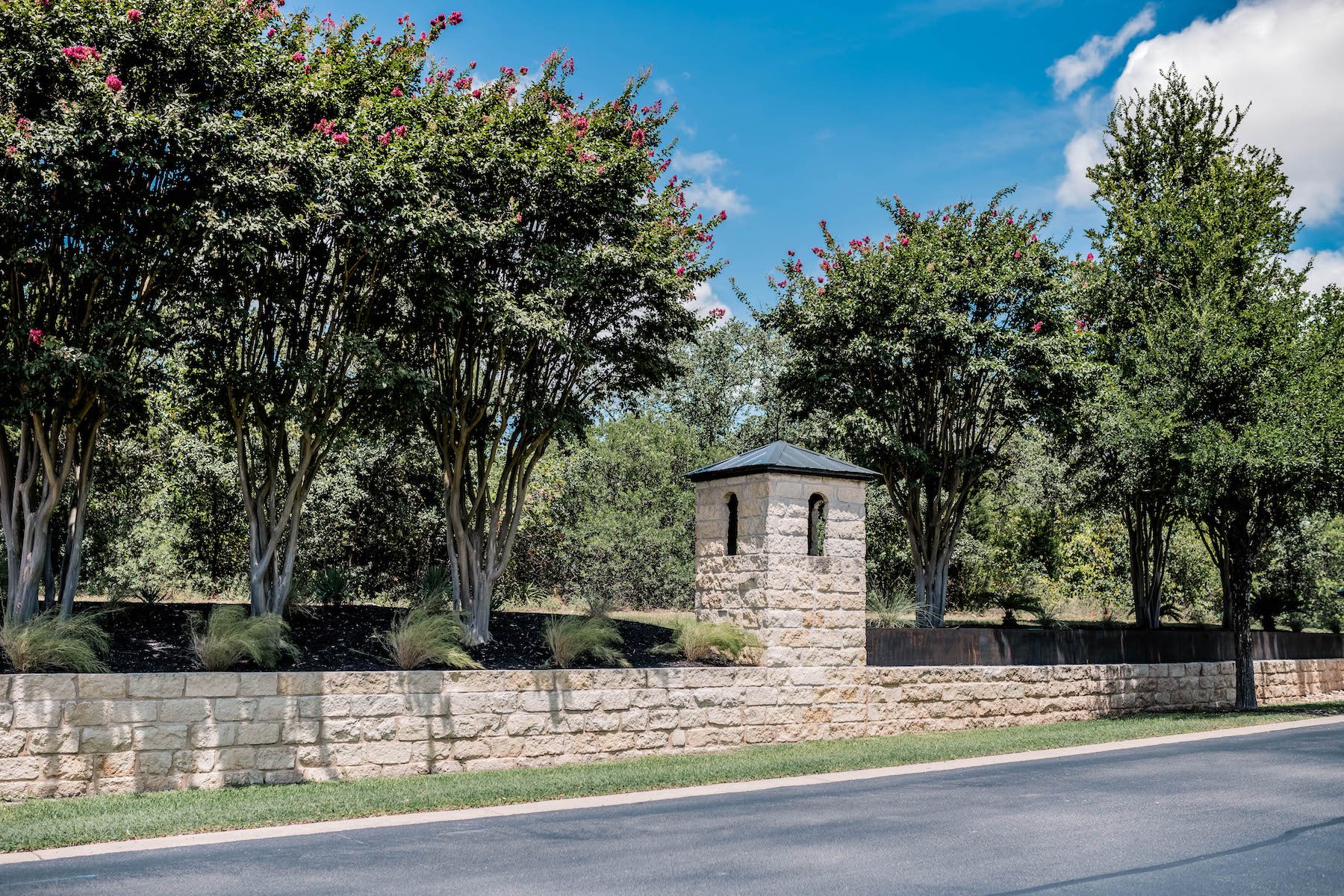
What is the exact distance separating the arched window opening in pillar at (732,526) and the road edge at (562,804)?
3.96 m

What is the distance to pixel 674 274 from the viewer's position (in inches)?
548

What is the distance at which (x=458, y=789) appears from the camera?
9641mm

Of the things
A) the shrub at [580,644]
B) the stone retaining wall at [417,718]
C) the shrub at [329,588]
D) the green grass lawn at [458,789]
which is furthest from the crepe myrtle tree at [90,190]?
the shrub at [580,644]

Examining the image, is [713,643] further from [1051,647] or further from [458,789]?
[1051,647]

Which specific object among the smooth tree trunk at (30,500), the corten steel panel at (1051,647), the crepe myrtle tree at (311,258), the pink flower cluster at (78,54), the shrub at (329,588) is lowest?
the corten steel panel at (1051,647)

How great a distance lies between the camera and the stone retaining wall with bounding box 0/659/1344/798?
9.23m

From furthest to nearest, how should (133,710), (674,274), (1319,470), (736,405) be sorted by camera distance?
(736,405), (1319,470), (674,274), (133,710)

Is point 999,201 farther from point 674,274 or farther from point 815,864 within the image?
point 815,864

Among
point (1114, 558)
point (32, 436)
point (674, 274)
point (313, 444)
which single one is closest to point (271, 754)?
point (313, 444)

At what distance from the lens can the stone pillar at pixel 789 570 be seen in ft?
44.2

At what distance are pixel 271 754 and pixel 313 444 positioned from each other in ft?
13.3

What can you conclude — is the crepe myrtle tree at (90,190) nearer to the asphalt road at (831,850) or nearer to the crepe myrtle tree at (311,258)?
the crepe myrtle tree at (311,258)

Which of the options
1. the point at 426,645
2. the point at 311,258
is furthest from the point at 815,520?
the point at 311,258

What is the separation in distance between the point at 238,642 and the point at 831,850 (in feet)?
21.3
